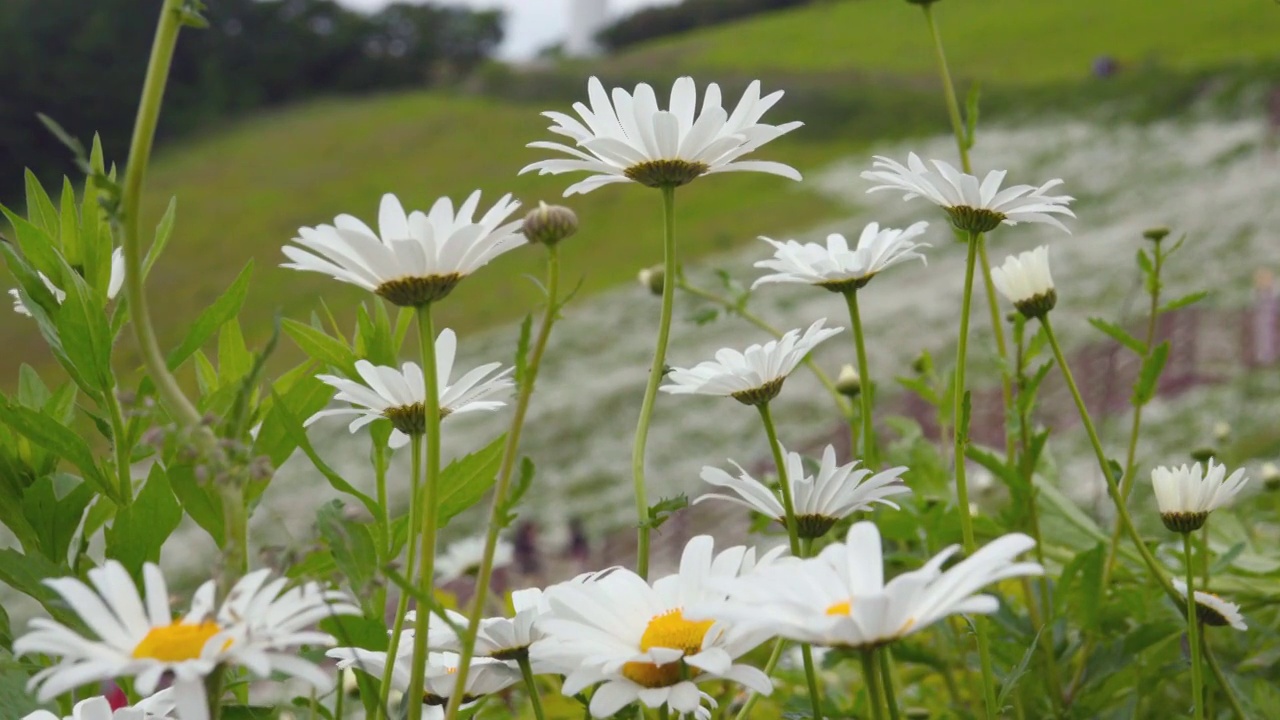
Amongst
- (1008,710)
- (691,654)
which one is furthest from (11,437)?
(1008,710)

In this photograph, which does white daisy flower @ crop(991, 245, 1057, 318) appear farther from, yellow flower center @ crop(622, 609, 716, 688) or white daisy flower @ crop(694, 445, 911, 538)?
yellow flower center @ crop(622, 609, 716, 688)

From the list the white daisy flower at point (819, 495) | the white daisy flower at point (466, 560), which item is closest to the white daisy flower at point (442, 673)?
the white daisy flower at point (819, 495)

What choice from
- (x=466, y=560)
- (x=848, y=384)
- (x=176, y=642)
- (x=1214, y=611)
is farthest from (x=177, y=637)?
(x=466, y=560)

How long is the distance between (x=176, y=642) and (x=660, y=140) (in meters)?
0.27

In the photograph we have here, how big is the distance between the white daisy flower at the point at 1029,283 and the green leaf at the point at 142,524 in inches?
16.3

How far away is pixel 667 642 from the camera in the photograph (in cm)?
40

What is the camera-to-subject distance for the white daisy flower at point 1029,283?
0.62 meters

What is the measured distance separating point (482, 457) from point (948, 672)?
45cm

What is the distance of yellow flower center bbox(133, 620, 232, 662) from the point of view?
12.3 inches

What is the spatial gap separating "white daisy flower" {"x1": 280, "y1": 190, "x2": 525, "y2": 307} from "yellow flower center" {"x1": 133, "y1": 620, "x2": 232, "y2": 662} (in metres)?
0.13

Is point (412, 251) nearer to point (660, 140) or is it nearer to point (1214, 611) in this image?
point (660, 140)

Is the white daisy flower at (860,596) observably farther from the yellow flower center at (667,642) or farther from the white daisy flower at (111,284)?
the white daisy flower at (111,284)

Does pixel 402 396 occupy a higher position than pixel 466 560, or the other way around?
pixel 402 396

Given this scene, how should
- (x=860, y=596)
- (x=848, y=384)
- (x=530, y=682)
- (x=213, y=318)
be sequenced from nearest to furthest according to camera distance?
(x=860, y=596) → (x=530, y=682) → (x=213, y=318) → (x=848, y=384)
